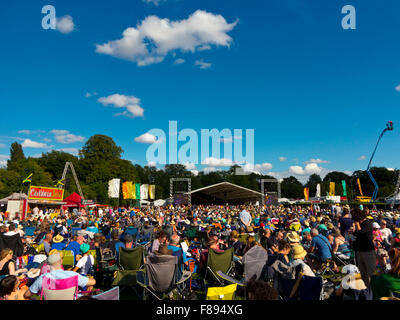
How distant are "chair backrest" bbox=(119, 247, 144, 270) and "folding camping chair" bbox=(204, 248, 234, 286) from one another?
1.37 meters

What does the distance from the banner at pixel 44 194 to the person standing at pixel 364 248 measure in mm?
26187

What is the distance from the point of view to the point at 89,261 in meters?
5.30

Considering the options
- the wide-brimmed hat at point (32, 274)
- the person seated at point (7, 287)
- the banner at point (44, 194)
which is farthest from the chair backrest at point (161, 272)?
the banner at point (44, 194)

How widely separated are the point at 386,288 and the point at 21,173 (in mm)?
42547

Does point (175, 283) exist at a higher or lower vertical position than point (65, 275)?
lower

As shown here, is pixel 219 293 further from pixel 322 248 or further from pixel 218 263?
pixel 322 248

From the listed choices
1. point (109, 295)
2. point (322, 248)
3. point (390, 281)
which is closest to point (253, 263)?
point (390, 281)

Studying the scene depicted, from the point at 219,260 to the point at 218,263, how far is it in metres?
0.06

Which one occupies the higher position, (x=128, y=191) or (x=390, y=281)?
(x=128, y=191)

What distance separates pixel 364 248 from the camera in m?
4.77

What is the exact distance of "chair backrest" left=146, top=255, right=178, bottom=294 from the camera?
4328 millimetres
